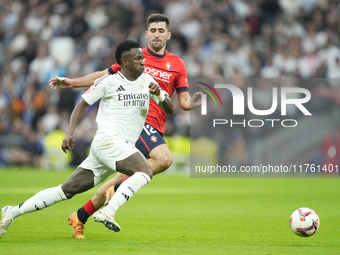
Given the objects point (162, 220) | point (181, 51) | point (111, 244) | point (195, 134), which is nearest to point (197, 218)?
point (162, 220)

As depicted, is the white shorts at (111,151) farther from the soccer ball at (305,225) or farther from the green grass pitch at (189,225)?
the soccer ball at (305,225)

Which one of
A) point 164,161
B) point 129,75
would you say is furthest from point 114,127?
point 164,161

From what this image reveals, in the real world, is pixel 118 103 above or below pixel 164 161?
above

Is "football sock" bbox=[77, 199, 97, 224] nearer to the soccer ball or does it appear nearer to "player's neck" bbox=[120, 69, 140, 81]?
"player's neck" bbox=[120, 69, 140, 81]

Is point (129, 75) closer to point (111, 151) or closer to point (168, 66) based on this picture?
point (111, 151)

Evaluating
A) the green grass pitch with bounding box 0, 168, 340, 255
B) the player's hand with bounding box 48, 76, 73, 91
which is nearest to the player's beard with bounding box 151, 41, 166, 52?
the player's hand with bounding box 48, 76, 73, 91

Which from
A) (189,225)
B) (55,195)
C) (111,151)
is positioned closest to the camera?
(111,151)

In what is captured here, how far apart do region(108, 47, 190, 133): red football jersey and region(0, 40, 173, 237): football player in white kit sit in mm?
1403

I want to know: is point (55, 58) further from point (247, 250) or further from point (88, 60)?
point (247, 250)

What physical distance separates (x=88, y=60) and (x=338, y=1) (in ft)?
36.6

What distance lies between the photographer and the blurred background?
21281mm

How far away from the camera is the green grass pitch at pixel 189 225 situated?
20.8ft
